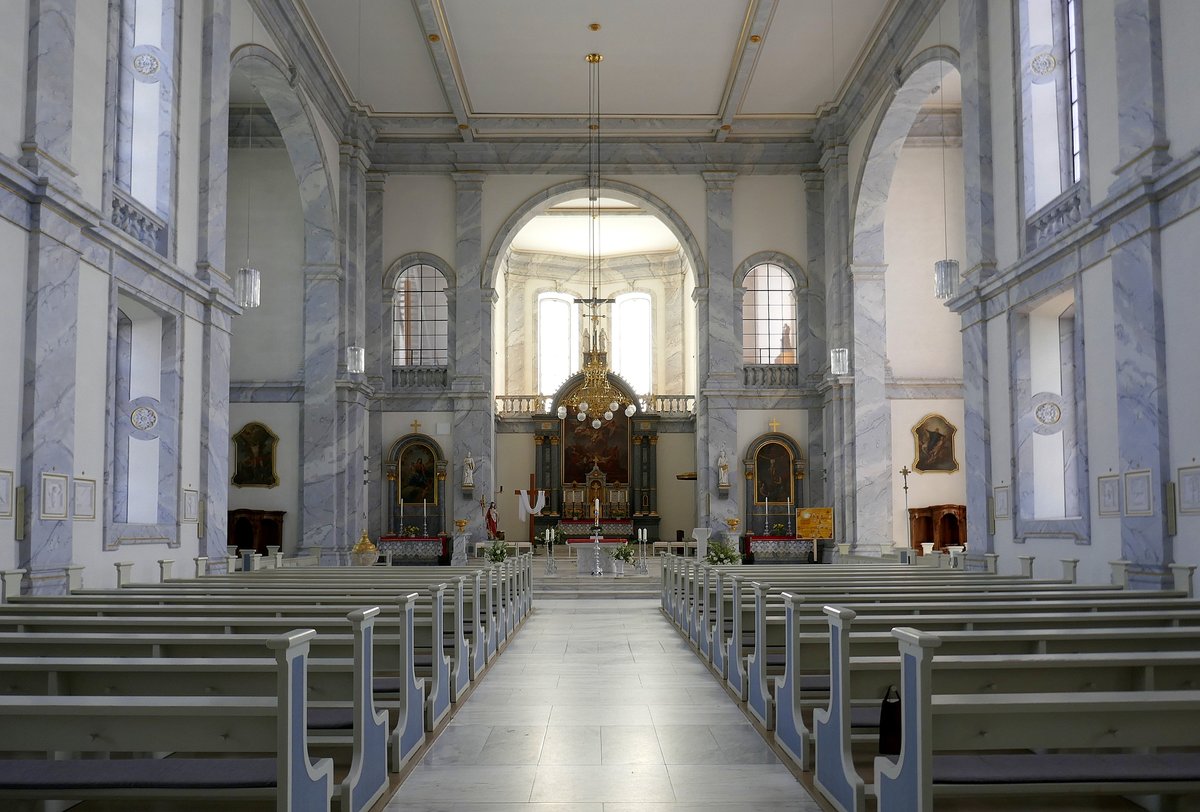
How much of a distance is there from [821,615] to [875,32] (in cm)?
1323

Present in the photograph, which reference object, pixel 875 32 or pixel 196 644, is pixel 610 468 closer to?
pixel 875 32

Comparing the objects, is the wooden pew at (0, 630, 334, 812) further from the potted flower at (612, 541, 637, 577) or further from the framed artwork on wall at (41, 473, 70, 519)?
the potted flower at (612, 541, 637, 577)

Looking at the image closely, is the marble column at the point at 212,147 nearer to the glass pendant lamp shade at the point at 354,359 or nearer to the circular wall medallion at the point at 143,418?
the circular wall medallion at the point at 143,418

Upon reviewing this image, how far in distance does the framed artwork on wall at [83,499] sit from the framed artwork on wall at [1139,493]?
9.19 m

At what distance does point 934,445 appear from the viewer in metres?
20.3

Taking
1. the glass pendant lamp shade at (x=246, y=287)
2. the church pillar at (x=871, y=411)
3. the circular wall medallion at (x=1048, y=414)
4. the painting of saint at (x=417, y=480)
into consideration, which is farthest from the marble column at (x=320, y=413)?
the circular wall medallion at (x=1048, y=414)

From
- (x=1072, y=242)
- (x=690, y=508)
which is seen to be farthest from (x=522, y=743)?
(x=690, y=508)

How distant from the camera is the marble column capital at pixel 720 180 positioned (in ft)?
71.3

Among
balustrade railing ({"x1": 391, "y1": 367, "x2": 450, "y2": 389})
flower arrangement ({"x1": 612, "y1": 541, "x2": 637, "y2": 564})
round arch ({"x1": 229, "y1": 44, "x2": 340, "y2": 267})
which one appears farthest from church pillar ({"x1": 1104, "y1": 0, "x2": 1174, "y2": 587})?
balustrade railing ({"x1": 391, "y1": 367, "x2": 450, "y2": 389})

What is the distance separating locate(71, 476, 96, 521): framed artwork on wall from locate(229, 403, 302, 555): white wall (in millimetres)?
9608

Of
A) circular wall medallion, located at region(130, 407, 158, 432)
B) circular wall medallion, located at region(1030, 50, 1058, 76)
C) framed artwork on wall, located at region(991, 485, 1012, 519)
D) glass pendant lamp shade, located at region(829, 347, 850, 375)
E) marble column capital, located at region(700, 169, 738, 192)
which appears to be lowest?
framed artwork on wall, located at region(991, 485, 1012, 519)

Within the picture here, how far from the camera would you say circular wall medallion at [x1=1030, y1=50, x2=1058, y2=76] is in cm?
1124

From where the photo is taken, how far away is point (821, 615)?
6.63 metres

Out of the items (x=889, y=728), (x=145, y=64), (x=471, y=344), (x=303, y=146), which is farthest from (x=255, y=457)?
(x=889, y=728)
